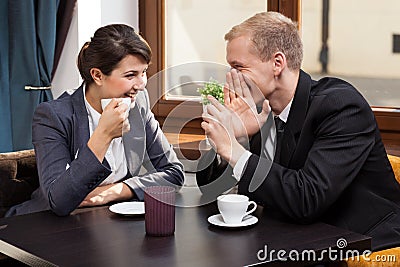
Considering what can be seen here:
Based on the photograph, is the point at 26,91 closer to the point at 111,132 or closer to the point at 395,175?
the point at 111,132

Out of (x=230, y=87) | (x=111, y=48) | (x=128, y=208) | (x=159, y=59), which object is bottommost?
(x=128, y=208)

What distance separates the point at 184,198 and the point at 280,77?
→ 48cm

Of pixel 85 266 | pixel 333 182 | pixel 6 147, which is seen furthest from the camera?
pixel 6 147

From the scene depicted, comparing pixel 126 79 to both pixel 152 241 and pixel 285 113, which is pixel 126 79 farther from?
pixel 152 241

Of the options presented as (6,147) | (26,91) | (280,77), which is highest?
(280,77)

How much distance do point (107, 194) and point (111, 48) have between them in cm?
47

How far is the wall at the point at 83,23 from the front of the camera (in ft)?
12.4

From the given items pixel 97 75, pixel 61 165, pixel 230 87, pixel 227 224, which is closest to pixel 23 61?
pixel 97 75

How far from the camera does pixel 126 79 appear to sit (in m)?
2.54

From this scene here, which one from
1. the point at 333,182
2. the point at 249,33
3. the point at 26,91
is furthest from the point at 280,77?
the point at 26,91

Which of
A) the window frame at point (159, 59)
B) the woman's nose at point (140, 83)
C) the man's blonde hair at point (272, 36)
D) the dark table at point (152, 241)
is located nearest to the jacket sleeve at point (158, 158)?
the woman's nose at point (140, 83)

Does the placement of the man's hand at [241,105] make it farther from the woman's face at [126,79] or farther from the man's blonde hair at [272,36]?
the woman's face at [126,79]

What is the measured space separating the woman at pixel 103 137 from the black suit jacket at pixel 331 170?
43 centimetres

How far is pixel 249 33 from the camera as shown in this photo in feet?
7.79
